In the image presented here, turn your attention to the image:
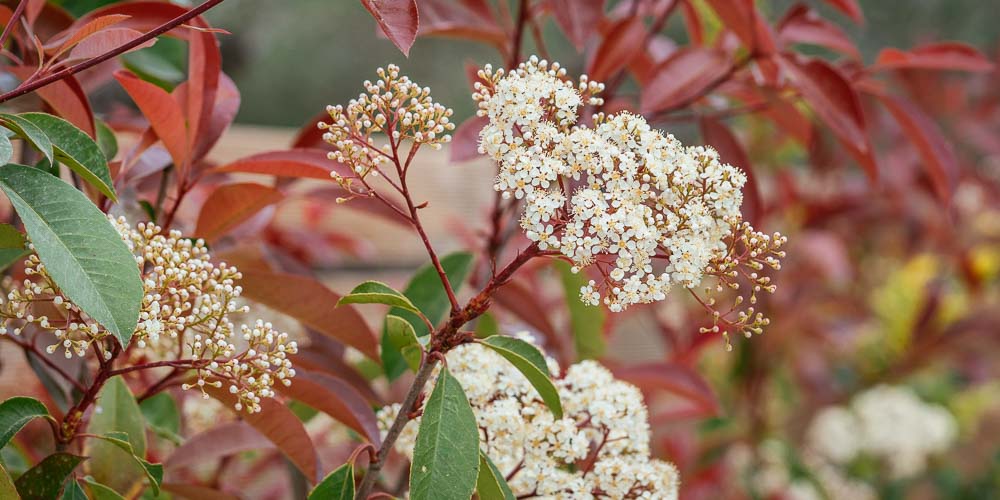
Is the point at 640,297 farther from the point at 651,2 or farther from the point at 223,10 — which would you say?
the point at 223,10

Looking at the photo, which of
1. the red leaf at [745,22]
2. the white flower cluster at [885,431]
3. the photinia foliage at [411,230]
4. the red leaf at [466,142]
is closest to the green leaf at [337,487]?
the photinia foliage at [411,230]

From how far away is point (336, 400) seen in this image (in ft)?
2.16

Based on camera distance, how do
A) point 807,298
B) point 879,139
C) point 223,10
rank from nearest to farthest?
point 807,298
point 879,139
point 223,10

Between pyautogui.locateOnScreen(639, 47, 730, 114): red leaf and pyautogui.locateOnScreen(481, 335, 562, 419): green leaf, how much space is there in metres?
0.40

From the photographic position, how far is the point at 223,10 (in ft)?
13.3

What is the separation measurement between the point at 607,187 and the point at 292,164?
0.27 metres

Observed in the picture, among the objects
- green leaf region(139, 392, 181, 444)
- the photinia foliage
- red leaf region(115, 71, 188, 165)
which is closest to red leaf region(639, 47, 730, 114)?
the photinia foliage

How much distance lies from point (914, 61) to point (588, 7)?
0.38 meters

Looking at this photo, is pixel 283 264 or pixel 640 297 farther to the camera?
pixel 283 264

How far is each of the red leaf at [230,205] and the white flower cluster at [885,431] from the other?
1.70 m

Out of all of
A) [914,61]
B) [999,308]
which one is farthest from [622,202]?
[999,308]

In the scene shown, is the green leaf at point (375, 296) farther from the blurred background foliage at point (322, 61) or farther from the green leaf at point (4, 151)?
the blurred background foliage at point (322, 61)

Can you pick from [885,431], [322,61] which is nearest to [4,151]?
[885,431]

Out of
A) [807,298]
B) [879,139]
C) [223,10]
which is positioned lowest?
[807,298]
